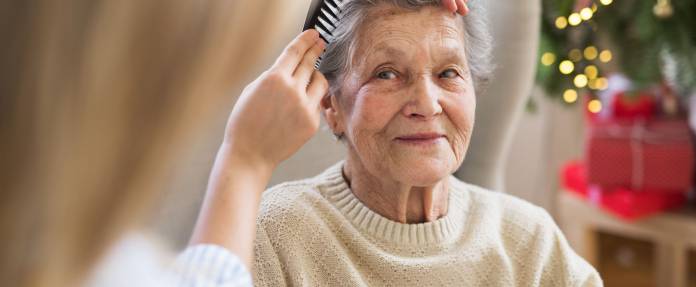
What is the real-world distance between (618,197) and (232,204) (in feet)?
4.78

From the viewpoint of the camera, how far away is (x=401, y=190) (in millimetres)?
883

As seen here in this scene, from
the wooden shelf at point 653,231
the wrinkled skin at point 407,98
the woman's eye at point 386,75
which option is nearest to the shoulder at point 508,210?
the wrinkled skin at point 407,98

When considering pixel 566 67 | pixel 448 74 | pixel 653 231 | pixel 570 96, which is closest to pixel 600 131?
pixel 653 231

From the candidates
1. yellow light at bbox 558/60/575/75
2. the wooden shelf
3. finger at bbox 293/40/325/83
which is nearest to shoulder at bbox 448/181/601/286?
finger at bbox 293/40/325/83

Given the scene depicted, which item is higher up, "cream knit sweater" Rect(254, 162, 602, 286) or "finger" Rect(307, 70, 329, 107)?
"finger" Rect(307, 70, 329, 107)

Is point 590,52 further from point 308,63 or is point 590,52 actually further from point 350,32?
point 308,63

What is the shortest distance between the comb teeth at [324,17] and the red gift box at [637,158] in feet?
4.17

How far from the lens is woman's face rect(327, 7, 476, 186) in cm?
83

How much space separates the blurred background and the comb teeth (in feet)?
0.67

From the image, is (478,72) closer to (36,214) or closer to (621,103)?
(36,214)

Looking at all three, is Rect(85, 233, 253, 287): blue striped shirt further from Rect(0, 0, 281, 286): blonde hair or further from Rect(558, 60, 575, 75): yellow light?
Rect(558, 60, 575, 75): yellow light

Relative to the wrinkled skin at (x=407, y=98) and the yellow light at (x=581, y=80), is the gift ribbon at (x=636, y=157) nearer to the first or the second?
the yellow light at (x=581, y=80)

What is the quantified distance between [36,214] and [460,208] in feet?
2.01

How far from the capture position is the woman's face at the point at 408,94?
0.83m
